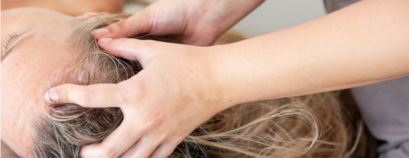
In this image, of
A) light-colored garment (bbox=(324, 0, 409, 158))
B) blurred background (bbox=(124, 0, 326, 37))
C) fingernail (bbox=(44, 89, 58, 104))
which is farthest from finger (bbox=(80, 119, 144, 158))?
blurred background (bbox=(124, 0, 326, 37))

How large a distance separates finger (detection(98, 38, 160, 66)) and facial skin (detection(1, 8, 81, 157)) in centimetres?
8

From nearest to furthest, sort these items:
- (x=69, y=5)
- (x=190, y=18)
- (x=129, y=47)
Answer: (x=129, y=47), (x=190, y=18), (x=69, y=5)

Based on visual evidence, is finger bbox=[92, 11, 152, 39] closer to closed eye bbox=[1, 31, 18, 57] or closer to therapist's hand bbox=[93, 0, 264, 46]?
therapist's hand bbox=[93, 0, 264, 46]

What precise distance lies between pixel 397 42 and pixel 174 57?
41cm

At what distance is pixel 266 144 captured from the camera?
77 centimetres

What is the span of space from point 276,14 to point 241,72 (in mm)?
1088

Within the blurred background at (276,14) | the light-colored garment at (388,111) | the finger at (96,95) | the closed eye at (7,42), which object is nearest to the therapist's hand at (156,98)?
the finger at (96,95)

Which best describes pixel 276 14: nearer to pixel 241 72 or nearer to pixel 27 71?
pixel 241 72

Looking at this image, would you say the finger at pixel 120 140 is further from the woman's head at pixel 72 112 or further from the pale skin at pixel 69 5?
the pale skin at pixel 69 5

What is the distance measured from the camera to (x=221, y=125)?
2.69ft

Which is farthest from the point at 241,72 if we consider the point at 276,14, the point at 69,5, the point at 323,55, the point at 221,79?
the point at 276,14

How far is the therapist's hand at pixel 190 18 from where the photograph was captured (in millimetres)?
779

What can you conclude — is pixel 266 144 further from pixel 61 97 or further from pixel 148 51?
pixel 61 97

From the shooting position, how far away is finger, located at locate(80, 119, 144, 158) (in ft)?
1.72
